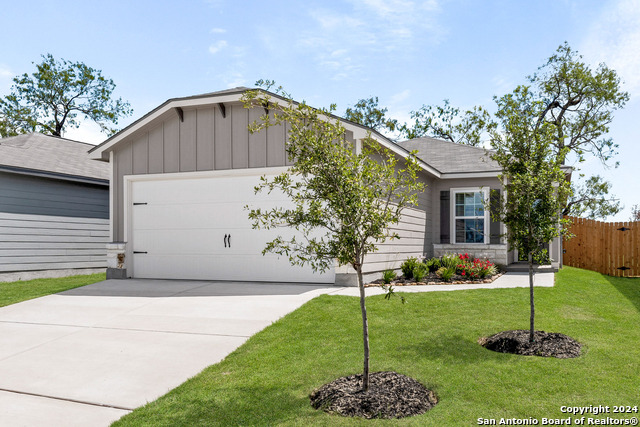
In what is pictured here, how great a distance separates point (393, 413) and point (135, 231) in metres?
9.33

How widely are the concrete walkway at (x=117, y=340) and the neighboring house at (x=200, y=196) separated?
35.4 inches

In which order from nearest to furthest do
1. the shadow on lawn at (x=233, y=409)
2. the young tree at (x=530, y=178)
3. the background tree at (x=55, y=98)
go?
1. the shadow on lawn at (x=233, y=409)
2. the young tree at (x=530, y=178)
3. the background tree at (x=55, y=98)

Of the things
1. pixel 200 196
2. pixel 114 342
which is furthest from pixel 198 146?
pixel 114 342

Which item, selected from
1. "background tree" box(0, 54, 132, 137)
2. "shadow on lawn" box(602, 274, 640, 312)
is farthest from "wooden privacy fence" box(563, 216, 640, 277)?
"background tree" box(0, 54, 132, 137)

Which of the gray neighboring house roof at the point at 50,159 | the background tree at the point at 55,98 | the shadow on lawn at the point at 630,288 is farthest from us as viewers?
the background tree at the point at 55,98

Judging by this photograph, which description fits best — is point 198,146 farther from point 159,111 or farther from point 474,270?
point 474,270

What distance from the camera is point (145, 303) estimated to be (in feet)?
26.6

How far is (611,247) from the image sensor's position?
1477cm

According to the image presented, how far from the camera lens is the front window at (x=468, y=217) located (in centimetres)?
1330

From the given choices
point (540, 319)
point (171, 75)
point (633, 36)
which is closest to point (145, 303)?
point (540, 319)

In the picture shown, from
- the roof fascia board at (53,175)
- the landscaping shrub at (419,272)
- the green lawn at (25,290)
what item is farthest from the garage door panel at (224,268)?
the roof fascia board at (53,175)

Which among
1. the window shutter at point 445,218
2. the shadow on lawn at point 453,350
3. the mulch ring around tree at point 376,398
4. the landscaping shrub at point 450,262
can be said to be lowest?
the mulch ring around tree at point 376,398

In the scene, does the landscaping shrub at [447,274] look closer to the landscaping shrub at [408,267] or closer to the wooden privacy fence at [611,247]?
the landscaping shrub at [408,267]

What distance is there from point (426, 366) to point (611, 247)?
12875mm
